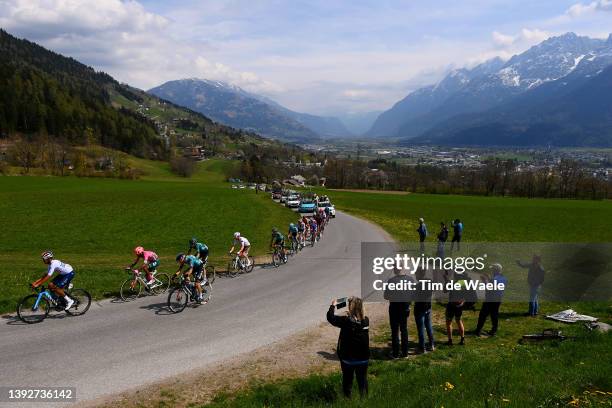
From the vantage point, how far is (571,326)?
1359cm

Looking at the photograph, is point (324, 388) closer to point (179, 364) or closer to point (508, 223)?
point (179, 364)

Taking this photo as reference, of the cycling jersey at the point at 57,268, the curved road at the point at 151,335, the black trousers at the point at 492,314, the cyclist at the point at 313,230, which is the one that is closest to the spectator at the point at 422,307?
the black trousers at the point at 492,314

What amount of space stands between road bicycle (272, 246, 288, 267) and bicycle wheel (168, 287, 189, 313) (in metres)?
8.50

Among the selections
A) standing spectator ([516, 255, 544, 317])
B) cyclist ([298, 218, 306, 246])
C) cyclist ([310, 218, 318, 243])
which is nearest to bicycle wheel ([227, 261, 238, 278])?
cyclist ([298, 218, 306, 246])

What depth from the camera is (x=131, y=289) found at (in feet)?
56.3

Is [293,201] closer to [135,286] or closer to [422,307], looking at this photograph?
[135,286]

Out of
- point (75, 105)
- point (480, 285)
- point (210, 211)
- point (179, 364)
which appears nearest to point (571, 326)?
point (480, 285)

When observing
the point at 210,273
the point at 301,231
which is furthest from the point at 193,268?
the point at 301,231

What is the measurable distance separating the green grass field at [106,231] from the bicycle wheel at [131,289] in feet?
1.95

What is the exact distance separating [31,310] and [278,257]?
1263cm

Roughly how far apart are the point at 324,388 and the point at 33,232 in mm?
33542

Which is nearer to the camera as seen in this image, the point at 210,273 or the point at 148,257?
the point at 148,257

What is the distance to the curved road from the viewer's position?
10508 mm

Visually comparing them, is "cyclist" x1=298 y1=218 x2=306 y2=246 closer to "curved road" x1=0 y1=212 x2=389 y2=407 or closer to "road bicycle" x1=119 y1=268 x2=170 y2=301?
"curved road" x1=0 y1=212 x2=389 y2=407
